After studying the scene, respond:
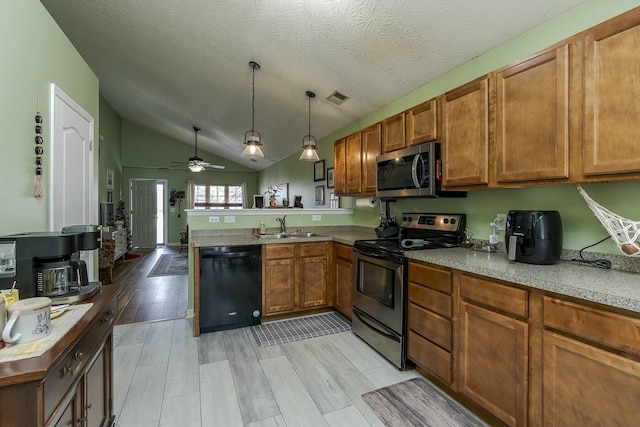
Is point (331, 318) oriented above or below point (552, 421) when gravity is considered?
below

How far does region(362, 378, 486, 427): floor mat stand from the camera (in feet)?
5.60

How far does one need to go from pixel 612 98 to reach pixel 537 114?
0.32 metres

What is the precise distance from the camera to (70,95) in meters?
2.07

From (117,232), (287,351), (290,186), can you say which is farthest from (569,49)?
(117,232)

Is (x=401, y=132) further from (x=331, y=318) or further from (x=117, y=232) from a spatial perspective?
(x=117, y=232)

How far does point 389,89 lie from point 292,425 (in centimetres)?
306

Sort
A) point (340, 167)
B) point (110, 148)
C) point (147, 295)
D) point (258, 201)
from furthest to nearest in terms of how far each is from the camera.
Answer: point (110, 148) < point (258, 201) < point (147, 295) < point (340, 167)

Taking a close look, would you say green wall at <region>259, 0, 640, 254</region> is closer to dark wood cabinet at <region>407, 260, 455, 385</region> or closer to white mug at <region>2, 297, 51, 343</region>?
dark wood cabinet at <region>407, 260, 455, 385</region>

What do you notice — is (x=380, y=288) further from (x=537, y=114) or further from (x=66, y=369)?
(x=66, y=369)

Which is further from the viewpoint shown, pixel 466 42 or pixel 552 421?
pixel 466 42

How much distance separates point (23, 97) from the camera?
1.52m


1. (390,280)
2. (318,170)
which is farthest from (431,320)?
(318,170)

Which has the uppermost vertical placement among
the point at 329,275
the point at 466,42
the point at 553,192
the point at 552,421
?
the point at 466,42

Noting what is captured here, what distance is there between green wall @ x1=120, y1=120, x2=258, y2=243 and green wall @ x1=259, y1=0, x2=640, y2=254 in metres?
7.91
